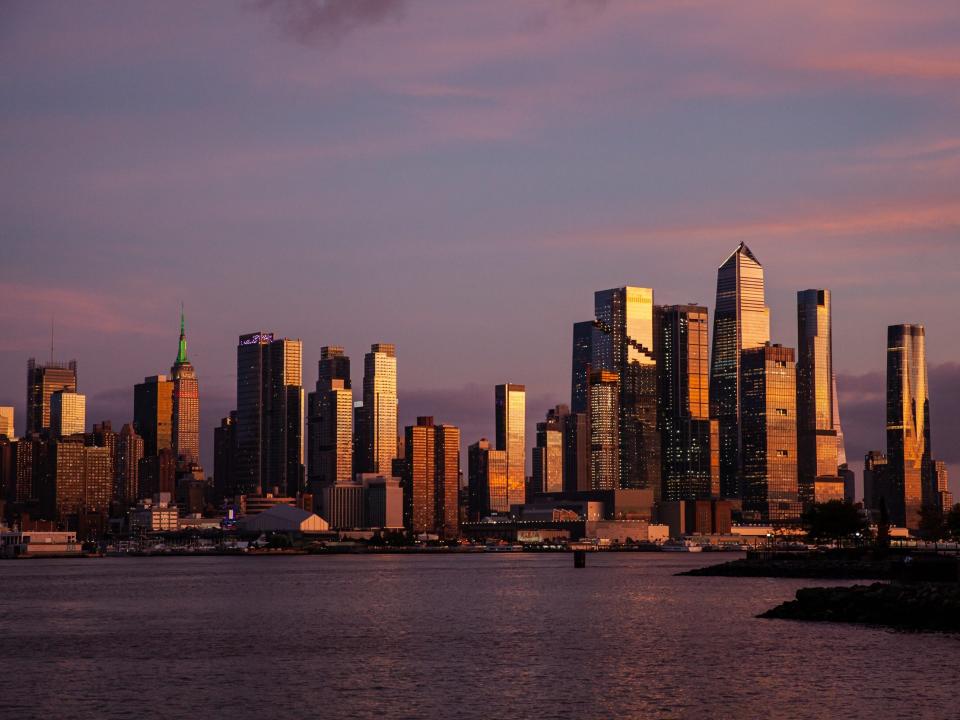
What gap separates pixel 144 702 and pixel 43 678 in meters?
10.8

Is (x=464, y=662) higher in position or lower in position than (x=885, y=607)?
lower

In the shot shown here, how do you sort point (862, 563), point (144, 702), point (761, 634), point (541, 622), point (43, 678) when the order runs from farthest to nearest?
point (862, 563) → point (541, 622) → point (761, 634) → point (43, 678) → point (144, 702)

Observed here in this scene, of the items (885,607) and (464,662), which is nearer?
(464,662)

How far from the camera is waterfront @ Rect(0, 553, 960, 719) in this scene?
204 feet

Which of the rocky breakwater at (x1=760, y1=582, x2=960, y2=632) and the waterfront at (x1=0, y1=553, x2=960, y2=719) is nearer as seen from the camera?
the waterfront at (x1=0, y1=553, x2=960, y2=719)

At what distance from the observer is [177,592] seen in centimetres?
16088

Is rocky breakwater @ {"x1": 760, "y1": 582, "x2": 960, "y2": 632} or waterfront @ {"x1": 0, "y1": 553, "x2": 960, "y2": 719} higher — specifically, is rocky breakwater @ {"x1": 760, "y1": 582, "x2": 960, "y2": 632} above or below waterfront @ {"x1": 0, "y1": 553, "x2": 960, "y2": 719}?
above

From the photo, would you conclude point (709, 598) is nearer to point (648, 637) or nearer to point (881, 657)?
point (648, 637)

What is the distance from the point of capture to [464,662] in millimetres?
78438

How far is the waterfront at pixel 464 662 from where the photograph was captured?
62.0 m

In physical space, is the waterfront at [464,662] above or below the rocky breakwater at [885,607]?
below

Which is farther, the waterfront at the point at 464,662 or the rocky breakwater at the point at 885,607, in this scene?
the rocky breakwater at the point at 885,607

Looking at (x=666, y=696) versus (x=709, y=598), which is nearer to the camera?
(x=666, y=696)

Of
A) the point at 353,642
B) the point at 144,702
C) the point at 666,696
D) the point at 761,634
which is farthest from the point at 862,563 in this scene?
the point at 144,702
